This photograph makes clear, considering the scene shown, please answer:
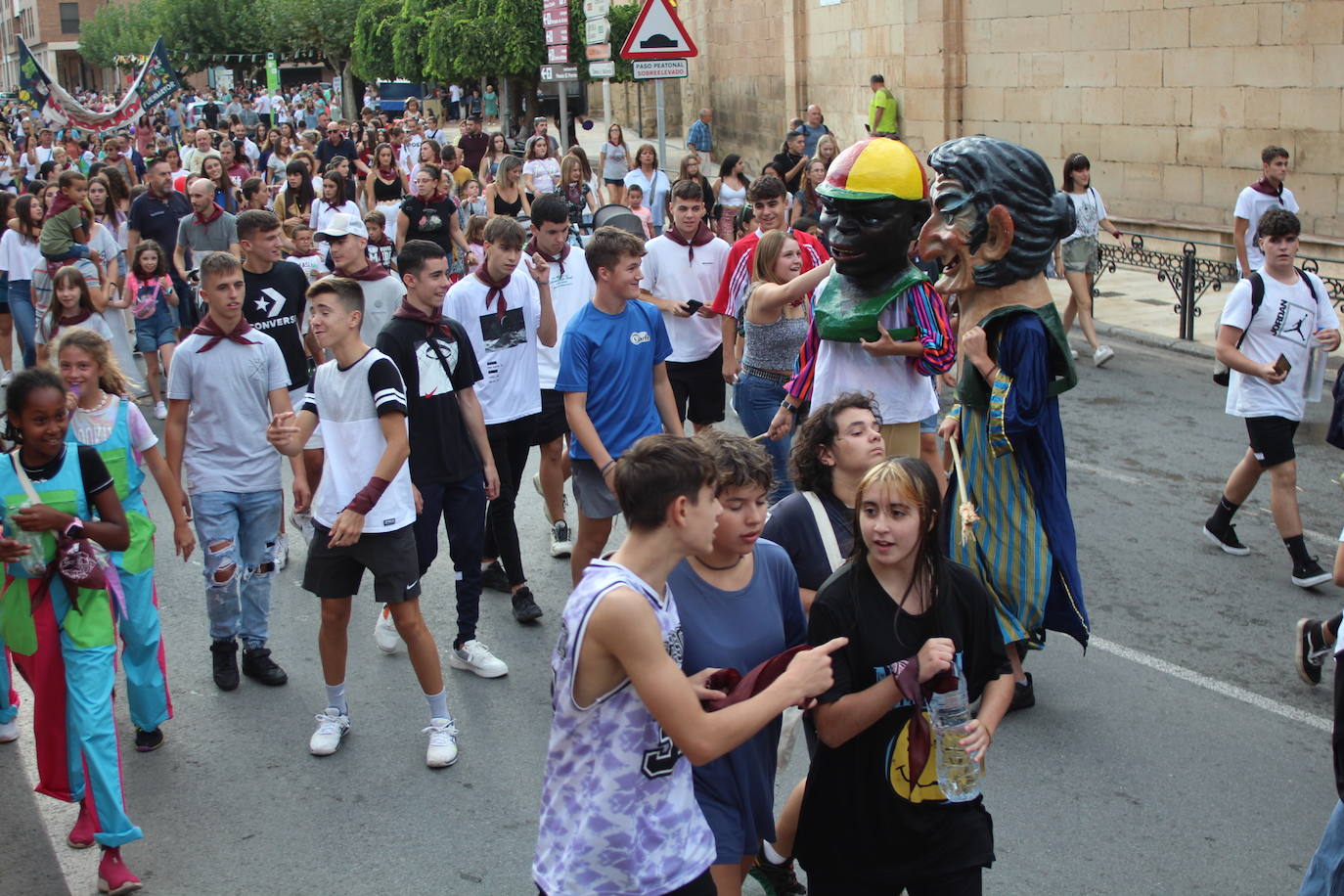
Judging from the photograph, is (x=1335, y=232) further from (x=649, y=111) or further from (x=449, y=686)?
(x=649, y=111)

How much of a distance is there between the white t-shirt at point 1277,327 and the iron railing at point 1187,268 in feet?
13.0

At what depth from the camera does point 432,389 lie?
6152mm

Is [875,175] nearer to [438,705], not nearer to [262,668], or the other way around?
[438,705]

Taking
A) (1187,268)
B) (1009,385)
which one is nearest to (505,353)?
(1009,385)

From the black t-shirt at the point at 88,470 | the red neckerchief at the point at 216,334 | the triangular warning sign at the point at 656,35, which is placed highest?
the triangular warning sign at the point at 656,35

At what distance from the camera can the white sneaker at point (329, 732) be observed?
5676 millimetres

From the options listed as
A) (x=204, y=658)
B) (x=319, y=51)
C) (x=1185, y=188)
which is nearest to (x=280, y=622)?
(x=204, y=658)

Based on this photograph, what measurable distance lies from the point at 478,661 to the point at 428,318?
→ 1541mm

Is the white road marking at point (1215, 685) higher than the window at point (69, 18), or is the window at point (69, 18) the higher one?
the window at point (69, 18)

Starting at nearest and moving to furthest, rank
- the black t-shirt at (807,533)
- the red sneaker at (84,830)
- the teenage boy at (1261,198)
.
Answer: the black t-shirt at (807,533) < the red sneaker at (84,830) < the teenage boy at (1261,198)

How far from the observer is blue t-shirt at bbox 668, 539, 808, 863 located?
3.57 metres

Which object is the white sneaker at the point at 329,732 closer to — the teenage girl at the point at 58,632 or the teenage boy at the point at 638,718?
the teenage girl at the point at 58,632

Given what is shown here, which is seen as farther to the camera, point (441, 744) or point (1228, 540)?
point (1228, 540)

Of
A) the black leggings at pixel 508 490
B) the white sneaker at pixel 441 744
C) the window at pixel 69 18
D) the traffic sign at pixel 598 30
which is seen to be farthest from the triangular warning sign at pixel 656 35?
the window at pixel 69 18
